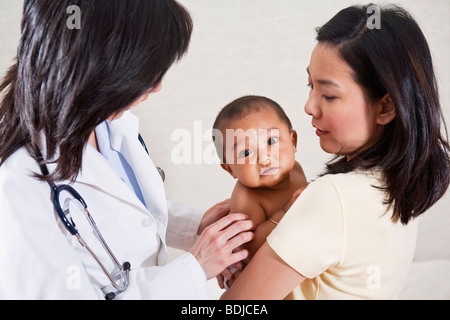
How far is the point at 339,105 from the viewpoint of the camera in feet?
3.22

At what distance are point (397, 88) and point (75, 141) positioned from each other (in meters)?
0.67

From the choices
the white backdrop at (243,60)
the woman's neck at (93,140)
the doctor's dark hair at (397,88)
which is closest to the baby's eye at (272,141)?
the doctor's dark hair at (397,88)

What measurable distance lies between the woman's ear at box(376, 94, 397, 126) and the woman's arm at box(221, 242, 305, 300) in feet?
1.21

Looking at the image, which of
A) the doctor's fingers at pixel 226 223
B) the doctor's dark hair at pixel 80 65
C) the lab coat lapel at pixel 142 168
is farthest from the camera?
the lab coat lapel at pixel 142 168

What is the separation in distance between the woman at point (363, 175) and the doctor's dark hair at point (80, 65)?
0.37m

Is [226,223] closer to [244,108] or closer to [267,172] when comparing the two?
[267,172]

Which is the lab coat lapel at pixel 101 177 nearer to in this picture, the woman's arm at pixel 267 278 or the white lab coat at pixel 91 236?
the white lab coat at pixel 91 236

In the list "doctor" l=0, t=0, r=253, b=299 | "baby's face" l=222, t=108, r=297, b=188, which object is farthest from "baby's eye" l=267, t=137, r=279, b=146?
"doctor" l=0, t=0, r=253, b=299

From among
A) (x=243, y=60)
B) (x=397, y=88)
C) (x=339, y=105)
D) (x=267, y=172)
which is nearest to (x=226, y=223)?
(x=267, y=172)

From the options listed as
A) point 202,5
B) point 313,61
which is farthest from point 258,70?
point 313,61

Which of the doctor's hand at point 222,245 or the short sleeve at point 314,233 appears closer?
the short sleeve at point 314,233

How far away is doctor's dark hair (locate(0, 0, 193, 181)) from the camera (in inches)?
35.1

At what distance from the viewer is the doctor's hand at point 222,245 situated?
1123 mm

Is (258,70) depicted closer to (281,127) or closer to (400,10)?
(281,127)
